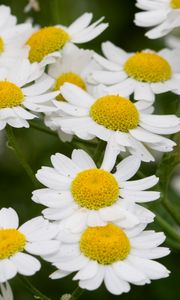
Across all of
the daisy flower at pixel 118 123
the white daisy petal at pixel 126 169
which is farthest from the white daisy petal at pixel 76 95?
the white daisy petal at pixel 126 169

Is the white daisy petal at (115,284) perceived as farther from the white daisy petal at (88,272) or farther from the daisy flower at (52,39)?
the daisy flower at (52,39)

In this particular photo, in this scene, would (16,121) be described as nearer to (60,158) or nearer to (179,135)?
(60,158)

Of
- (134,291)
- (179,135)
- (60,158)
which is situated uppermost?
(60,158)

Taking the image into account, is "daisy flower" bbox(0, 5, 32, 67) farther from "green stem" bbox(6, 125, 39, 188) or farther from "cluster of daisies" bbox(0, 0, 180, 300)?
"green stem" bbox(6, 125, 39, 188)

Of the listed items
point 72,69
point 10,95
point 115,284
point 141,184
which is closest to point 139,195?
point 141,184

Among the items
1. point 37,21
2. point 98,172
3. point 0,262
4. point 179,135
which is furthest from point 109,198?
point 37,21

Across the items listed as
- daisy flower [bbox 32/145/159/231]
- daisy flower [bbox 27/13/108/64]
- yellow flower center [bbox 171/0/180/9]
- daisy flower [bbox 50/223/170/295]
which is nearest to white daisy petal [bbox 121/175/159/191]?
daisy flower [bbox 32/145/159/231]

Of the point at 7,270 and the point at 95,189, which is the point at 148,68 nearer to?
the point at 95,189
